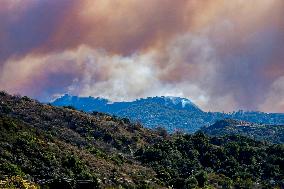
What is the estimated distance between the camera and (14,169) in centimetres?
7462

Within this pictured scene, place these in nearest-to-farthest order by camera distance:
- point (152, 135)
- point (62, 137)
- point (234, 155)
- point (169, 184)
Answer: point (169, 184)
point (62, 137)
point (234, 155)
point (152, 135)

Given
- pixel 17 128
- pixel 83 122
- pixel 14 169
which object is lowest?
pixel 14 169

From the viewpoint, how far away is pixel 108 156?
409 feet

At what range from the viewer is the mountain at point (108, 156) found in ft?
274

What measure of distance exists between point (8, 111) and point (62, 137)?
2503cm

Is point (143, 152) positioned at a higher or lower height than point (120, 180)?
higher

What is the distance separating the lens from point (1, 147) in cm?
8519

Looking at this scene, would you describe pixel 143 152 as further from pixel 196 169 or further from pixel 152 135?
pixel 152 135

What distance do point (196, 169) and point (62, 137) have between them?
4001 cm

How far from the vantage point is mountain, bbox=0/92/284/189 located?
274 ft

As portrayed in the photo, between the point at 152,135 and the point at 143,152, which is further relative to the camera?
the point at 152,135

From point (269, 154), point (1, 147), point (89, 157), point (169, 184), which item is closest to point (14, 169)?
point (1, 147)

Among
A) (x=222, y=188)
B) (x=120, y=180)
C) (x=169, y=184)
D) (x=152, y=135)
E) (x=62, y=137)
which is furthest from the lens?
(x=152, y=135)

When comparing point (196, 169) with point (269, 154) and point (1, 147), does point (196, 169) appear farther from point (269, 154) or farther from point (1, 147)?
point (1, 147)
